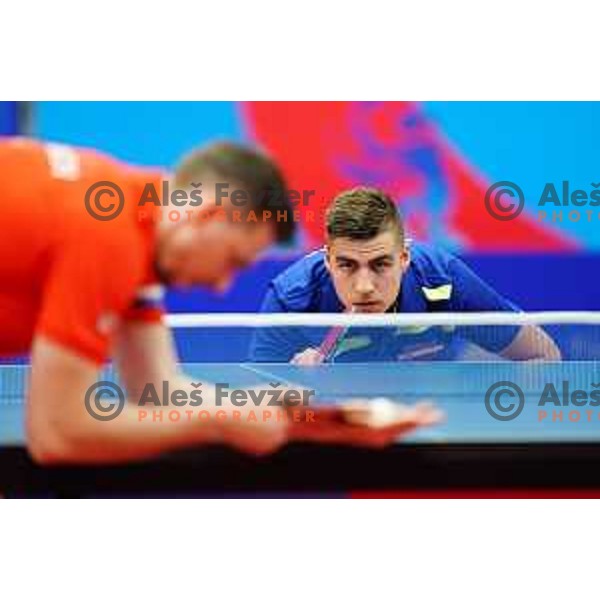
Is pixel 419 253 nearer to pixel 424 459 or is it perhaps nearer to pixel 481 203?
pixel 481 203

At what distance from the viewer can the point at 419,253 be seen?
1.81 m

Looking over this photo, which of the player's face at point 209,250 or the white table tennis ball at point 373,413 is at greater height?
the player's face at point 209,250

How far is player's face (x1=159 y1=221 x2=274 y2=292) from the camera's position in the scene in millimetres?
1696

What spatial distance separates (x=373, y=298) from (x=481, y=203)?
0.23 metres

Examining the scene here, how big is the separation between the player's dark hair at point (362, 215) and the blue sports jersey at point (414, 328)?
0.21ft

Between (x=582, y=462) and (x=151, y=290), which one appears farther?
(x=582, y=462)

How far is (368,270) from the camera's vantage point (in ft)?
5.95

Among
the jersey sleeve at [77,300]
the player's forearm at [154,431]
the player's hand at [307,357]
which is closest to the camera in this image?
the jersey sleeve at [77,300]

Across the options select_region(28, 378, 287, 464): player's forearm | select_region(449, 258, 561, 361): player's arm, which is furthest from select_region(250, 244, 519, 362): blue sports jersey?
select_region(28, 378, 287, 464): player's forearm

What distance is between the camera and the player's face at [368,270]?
1.81 m

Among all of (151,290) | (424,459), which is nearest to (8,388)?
(151,290)

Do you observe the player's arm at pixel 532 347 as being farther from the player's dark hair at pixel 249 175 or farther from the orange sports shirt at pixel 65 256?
the orange sports shirt at pixel 65 256

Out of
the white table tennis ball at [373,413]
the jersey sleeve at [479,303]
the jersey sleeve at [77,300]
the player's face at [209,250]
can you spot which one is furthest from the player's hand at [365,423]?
the jersey sleeve at [77,300]

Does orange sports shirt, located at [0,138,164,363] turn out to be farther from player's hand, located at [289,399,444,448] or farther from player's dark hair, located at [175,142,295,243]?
player's hand, located at [289,399,444,448]
